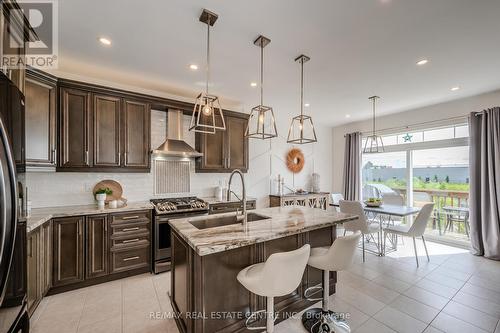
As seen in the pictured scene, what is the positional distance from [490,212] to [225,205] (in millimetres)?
4541

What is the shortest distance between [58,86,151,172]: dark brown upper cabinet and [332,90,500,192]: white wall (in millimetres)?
5248

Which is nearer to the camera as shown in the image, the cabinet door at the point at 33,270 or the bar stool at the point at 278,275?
the bar stool at the point at 278,275

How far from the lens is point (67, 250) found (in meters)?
2.51

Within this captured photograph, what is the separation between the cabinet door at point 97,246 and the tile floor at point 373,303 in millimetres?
210

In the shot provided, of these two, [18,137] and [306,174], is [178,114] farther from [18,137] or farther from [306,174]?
[306,174]

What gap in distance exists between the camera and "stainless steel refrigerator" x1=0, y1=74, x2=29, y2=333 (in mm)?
950

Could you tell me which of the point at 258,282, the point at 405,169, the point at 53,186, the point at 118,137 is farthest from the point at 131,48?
the point at 405,169

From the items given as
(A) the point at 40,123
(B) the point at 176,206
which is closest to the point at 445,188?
(B) the point at 176,206

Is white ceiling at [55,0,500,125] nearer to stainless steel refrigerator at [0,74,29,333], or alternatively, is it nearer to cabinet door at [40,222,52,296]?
stainless steel refrigerator at [0,74,29,333]

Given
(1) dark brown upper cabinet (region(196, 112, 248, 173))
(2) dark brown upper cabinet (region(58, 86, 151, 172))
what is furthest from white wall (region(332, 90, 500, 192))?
(2) dark brown upper cabinet (region(58, 86, 151, 172))

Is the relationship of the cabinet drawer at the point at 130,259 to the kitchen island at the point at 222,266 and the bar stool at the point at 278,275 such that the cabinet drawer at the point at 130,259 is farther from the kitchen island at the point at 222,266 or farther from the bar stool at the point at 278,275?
the bar stool at the point at 278,275

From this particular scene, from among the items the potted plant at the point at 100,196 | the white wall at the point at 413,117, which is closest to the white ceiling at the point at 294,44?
the white wall at the point at 413,117

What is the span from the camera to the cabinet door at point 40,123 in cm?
233

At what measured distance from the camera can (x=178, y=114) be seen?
142 inches
